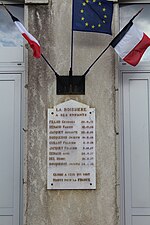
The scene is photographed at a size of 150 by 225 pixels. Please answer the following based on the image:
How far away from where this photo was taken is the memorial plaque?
20.0 ft

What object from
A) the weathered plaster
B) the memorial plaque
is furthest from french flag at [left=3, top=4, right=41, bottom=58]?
the memorial plaque

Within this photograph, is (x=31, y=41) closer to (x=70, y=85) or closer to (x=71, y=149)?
(x=70, y=85)

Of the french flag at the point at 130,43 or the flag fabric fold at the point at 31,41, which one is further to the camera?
the french flag at the point at 130,43

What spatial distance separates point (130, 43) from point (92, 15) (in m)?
0.66

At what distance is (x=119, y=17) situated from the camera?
671 cm

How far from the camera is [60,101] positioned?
625cm

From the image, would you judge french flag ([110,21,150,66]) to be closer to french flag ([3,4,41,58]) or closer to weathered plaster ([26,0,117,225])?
weathered plaster ([26,0,117,225])

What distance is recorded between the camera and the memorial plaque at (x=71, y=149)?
20.0 feet

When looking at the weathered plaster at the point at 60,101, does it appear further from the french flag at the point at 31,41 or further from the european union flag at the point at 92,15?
the french flag at the point at 31,41

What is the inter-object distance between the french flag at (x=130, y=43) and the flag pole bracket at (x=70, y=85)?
25.8 inches

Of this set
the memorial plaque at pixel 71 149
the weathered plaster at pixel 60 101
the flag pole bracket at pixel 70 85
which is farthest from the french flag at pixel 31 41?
the memorial plaque at pixel 71 149

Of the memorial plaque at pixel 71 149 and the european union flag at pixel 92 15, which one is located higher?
the european union flag at pixel 92 15

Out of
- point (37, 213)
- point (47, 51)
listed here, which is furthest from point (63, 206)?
point (47, 51)

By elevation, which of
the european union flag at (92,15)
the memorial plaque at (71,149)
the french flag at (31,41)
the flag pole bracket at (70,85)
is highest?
the european union flag at (92,15)
